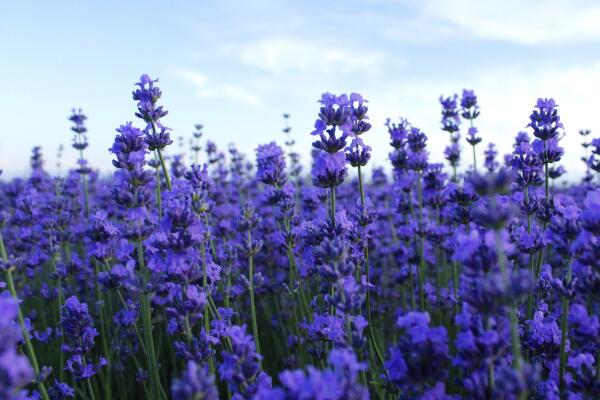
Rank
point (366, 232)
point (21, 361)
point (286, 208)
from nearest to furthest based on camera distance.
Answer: point (21, 361) < point (366, 232) < point (286, 208)

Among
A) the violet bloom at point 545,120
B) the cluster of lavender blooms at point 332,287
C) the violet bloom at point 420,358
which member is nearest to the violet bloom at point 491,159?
the cluster of lavender blooms at point 332,287

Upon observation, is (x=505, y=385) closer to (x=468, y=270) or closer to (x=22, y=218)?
(x=468, y=270)

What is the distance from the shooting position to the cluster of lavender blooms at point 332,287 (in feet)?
6.14

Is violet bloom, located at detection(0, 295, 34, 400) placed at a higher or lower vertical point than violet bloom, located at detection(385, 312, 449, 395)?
higher

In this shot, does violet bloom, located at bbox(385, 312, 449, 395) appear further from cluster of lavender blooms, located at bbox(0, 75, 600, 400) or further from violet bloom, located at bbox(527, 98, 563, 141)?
violet bloom, located at bbox(527, 98, 563, 141)

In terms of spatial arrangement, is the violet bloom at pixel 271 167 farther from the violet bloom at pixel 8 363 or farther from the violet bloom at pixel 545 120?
the violet bloom at pixel 8 363

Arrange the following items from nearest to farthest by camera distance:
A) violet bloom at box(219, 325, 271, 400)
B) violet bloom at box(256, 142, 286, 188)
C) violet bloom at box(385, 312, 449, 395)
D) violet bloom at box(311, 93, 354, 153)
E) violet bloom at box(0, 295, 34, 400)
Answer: violet bloom at box(0, 295, 34, 400) → violet bloom at box(385, 312, 449, 395) → violet bloom at box(219, 325, 271, 400) → violet bloom at box(311, 93, 354, 153) → violet bloom at box(256, 142, 286, 188)

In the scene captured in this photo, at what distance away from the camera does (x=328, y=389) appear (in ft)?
4.80

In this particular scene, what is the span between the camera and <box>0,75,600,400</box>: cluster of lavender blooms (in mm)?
1870

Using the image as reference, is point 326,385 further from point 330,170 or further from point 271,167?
point 271,167

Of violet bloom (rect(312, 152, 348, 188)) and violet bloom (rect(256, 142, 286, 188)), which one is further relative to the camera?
violet bloom (rect(256, 142, 286, 188))

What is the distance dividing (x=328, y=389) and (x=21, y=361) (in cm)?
89

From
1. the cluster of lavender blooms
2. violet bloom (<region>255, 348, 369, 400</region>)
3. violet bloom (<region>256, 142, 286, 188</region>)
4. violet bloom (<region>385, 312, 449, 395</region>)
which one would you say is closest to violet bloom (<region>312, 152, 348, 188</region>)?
the cluster of lavender blooms

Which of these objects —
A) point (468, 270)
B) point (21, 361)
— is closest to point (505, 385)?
point (468, 270)
